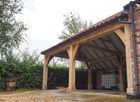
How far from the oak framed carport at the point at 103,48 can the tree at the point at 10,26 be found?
4.11 meters

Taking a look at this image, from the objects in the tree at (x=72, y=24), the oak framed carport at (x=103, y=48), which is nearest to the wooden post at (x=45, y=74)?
the oak framed carport at (x=103, y=48)

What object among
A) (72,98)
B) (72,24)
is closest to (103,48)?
(72,98)

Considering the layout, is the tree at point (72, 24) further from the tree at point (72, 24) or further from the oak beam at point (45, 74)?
the oak beam at point (45, 74)

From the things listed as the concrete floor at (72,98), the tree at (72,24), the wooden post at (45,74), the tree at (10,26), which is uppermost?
the tree at (72,24)

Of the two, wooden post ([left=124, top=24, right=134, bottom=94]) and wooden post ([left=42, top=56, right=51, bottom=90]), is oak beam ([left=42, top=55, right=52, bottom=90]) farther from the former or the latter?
wooden post ([left=124, top=24, right=134, bottom=94])

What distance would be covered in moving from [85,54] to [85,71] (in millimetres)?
2672

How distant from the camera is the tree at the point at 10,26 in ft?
56.4

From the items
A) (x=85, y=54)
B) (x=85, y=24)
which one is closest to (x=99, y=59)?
(x=85, y=54)

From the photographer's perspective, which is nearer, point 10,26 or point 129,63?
point 129,63

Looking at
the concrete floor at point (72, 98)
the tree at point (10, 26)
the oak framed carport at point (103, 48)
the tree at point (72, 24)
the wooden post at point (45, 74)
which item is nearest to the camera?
the concrete floor at point (72, 98)

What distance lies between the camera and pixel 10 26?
17609 mm

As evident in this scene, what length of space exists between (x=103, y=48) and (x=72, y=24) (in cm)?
1944

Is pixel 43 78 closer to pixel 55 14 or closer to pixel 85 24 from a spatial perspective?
pixel 85 24

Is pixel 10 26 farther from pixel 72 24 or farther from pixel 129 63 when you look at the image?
pixel 72 24
